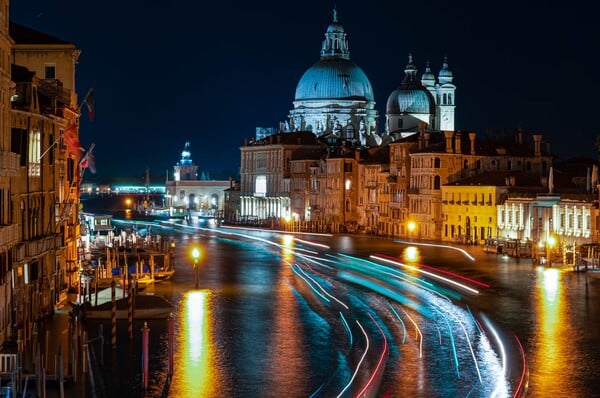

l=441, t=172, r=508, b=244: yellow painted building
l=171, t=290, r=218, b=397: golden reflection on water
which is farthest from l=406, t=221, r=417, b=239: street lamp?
l=171, t=290, r=218, b=397: golden reflection on water

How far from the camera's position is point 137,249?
70.9m

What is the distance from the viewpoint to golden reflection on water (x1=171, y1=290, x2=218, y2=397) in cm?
2941

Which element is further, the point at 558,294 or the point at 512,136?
the point at 512,136

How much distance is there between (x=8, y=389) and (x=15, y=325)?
27.4 feet

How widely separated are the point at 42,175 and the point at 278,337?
8683mm

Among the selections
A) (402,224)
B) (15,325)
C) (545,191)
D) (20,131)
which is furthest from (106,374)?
(402,224)

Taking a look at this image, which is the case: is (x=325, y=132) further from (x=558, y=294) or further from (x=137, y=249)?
(x=558, y=294)

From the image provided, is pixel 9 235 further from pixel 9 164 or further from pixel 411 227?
pixel 411 227

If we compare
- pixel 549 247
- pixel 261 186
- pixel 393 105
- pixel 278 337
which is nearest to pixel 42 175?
pixel 278 337

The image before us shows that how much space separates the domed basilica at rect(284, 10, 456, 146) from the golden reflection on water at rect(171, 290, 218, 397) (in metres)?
96.3

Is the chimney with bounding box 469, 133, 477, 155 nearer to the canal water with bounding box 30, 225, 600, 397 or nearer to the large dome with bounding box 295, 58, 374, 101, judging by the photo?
the canal water with bounding box 30, 225, 600, 397

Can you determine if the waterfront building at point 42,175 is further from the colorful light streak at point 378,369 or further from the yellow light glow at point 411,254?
the yellow light glow at point 411,254

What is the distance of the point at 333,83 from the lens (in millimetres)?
157125

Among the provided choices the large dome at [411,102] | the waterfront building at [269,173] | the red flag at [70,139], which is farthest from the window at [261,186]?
the red flag at [70,139]
